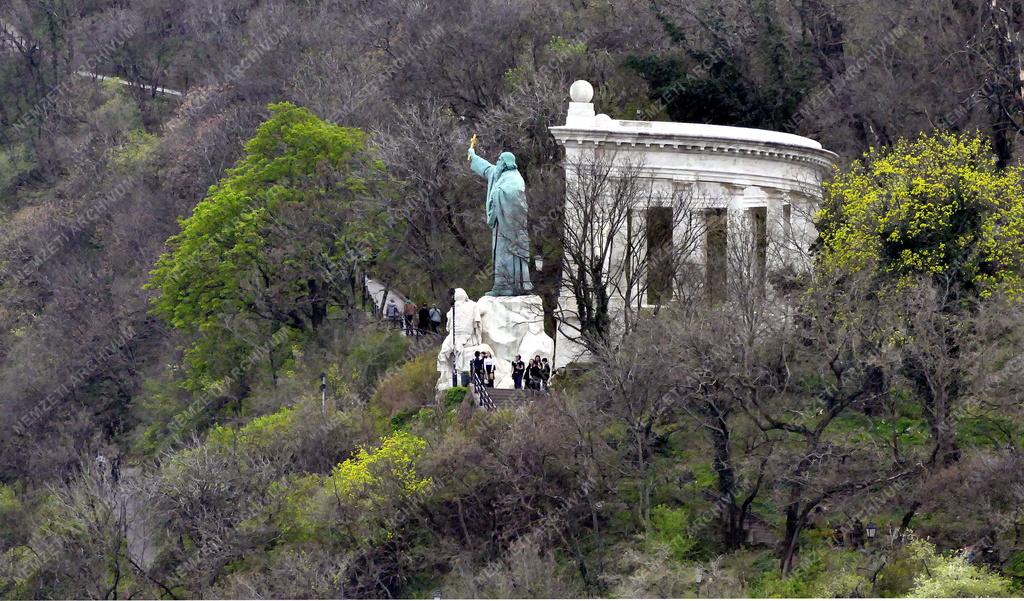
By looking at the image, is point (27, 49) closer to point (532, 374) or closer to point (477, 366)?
point (477, 366)

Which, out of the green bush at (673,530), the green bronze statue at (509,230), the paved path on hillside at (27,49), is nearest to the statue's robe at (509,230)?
the green bronze statue at (509,230)

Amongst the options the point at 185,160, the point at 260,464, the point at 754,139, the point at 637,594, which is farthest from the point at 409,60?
the point at 637,594

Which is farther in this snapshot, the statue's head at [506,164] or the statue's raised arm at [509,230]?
the statue's head at [506,164]

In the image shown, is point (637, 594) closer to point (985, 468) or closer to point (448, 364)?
point (985, 468)

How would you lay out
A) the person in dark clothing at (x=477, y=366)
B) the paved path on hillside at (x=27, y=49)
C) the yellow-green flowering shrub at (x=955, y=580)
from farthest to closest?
1. the paved path on hillside at (x=27, y=49)
2. the person in dark clothing at (x=477, y=366)
3. the yellow-green flowering shrub at (x=955, y=580)

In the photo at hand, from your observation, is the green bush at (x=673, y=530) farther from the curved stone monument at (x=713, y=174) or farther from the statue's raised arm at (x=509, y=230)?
the statue's raised arm at (x=509, y=230)

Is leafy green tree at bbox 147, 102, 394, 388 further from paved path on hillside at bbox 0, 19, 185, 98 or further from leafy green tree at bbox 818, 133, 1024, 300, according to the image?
paved path on hillside at bbox 0, 19, 185, 98

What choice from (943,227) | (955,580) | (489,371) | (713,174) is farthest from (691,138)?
(955,580)
